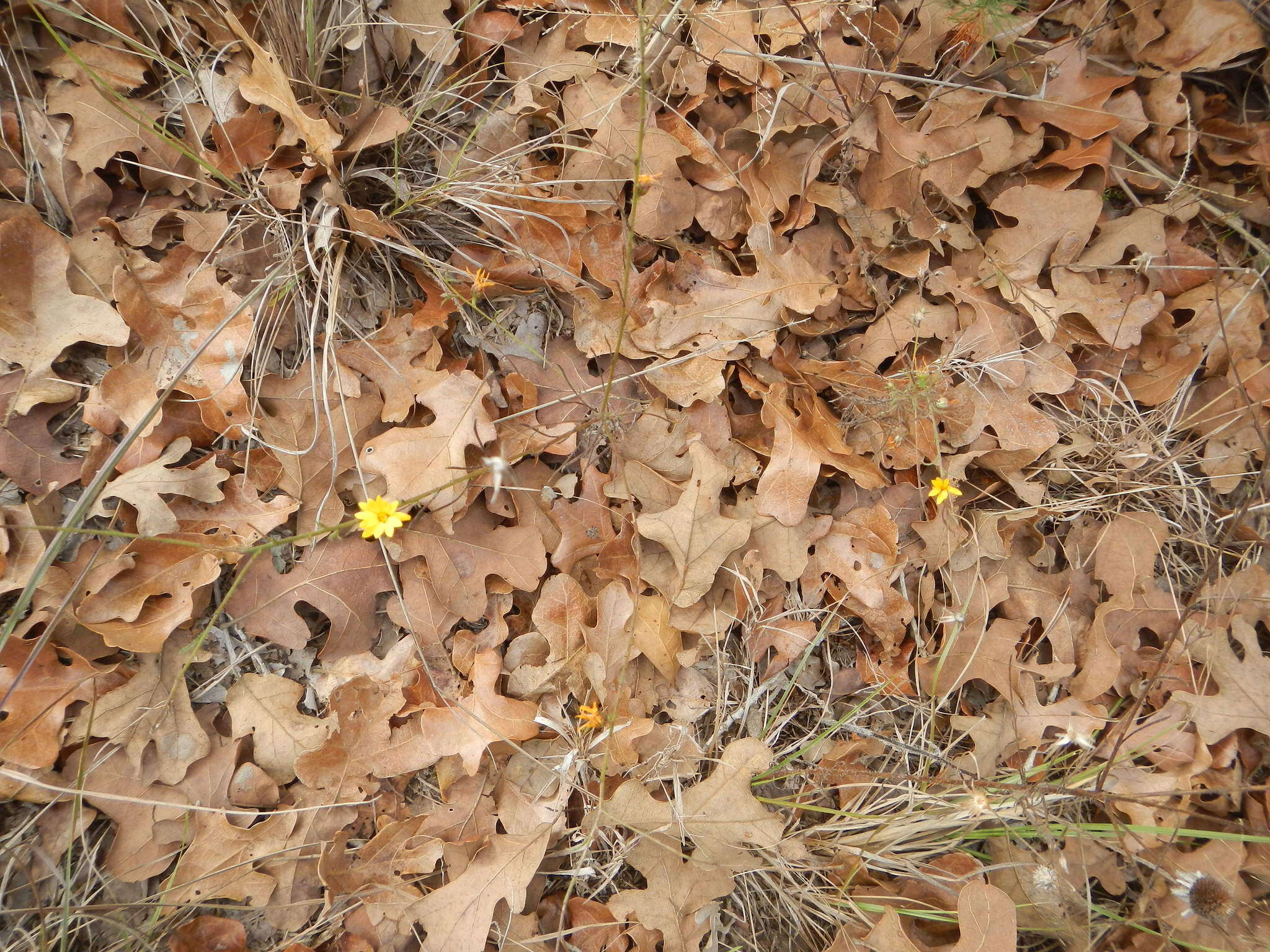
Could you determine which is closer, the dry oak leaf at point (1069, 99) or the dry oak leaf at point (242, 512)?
the dry oak leaf at point (242, 512)

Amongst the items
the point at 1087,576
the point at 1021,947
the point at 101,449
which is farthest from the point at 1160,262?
the point at 101,449

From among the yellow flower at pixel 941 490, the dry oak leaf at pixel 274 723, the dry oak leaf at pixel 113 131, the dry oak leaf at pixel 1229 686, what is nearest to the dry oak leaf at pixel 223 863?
the dry oak leaf at pixel 274 723

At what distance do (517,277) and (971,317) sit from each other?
55.6 inches

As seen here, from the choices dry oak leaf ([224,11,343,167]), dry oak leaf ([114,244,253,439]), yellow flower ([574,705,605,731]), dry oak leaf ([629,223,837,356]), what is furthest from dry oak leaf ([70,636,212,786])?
dry oak leaf ([629,223,837,356])

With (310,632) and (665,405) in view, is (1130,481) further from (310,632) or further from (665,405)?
(310,632)

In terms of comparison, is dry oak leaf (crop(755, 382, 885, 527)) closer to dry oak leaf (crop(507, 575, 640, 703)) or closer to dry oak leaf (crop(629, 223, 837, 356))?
dry oak leaf (crop(629, 223, 837, 356))

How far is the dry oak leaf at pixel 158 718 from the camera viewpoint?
1.69 m

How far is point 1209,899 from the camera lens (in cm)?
192

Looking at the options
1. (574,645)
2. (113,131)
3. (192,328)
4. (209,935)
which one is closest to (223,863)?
(209,935)

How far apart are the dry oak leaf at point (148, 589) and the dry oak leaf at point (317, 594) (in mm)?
108

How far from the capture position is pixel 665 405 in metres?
2.00

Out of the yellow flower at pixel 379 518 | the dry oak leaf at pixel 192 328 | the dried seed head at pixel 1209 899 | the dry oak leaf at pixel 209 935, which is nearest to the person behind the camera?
the yellow flower at pixel 379 518

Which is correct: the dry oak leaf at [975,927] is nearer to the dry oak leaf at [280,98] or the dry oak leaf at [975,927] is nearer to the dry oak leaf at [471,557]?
the dry oak leaf at [471,557]

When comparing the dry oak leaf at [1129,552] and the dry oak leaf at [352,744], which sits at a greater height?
the dry oak leaf at [352,744]
